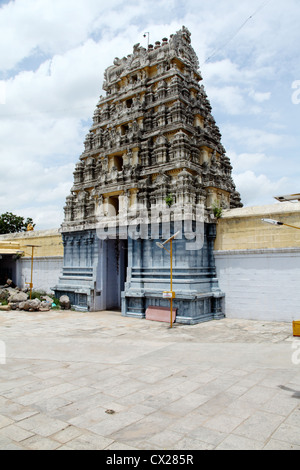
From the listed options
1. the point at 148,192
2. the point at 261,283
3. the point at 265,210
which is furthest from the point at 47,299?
the point at 265,210

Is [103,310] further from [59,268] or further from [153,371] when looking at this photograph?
[153,371]

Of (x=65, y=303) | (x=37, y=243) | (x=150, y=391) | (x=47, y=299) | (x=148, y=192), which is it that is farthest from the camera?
(x=37, y=243)

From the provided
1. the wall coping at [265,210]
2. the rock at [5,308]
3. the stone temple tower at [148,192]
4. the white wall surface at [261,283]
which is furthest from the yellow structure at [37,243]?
the wall coping at [265,210]

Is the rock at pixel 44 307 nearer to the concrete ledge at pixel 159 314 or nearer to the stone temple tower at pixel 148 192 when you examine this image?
the stone temple tower at pixel 148 192

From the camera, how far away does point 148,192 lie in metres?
19.4

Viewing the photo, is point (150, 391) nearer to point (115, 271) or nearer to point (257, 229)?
point (257, 229)

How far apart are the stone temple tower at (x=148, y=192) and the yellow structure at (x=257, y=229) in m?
0.80

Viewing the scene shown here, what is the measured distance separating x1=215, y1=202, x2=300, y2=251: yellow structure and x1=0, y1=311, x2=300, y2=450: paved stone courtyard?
15.4ft

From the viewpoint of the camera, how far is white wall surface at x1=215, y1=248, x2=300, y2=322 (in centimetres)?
1572

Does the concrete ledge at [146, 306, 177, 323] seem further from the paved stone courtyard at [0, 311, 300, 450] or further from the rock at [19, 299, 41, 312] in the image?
the rock at [19, 299, 41, 312]

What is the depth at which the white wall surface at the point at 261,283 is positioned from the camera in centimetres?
1572

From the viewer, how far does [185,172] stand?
58.2 feet

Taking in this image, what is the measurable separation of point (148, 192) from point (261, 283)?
807 cm
